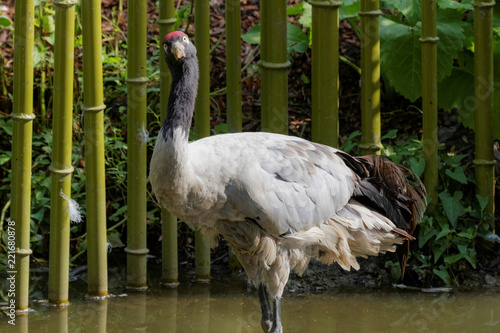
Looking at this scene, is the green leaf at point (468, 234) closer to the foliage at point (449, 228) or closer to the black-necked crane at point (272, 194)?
the foliage at point (449, 228)

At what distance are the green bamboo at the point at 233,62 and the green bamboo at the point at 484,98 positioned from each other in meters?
1.58

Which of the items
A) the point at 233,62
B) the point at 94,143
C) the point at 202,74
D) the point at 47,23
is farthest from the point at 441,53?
the point at 47,23

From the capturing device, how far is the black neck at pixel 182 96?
4020 mm

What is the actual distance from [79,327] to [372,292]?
193 cm

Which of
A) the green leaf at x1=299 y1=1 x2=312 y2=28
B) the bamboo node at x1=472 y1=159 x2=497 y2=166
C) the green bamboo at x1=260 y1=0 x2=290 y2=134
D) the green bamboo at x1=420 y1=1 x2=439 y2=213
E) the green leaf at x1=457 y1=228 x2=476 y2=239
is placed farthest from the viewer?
the green leaf at x1=299 y1=1 x2=312 y2=28

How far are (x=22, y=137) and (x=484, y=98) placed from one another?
300 cm

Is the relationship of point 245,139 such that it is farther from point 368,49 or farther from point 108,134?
point 108,134

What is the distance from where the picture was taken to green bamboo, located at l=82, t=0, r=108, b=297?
4.63 m

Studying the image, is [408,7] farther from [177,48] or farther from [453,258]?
[177,48]

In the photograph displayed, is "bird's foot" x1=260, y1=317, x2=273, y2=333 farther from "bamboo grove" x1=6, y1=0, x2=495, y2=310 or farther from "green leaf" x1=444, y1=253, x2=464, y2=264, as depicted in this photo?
"green leaf" x1=444, y1=253, x2=464, y2=264

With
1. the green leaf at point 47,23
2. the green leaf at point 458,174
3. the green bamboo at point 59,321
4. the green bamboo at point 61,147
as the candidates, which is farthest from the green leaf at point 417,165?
the green leaf at point 47,23

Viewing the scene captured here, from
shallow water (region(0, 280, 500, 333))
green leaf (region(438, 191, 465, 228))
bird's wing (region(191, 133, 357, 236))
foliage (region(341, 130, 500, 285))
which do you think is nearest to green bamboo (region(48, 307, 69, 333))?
shallow water (region(0, 280, 500, 333))

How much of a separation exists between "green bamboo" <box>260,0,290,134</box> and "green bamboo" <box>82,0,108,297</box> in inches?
41.6

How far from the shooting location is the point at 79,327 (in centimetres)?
471
